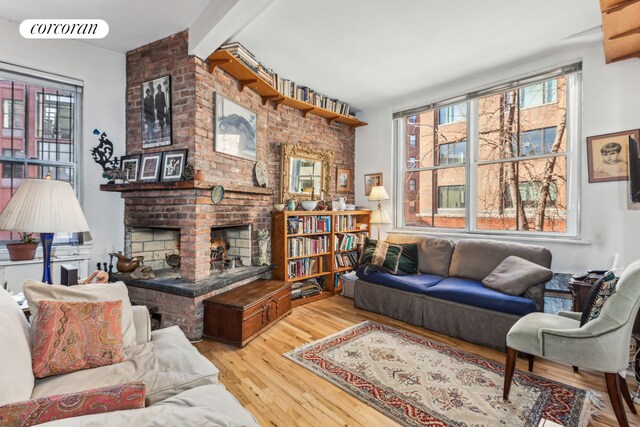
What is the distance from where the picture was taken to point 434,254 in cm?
376

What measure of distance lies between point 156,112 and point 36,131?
1.18m

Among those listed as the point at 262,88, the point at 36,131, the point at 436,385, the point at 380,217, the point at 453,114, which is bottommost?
the point at 436,385

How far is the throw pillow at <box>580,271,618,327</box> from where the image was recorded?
69.9 inches

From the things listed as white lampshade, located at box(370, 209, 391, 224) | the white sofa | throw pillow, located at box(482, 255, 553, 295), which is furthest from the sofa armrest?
white lampshade, located at box(370, 209, 391, 224)

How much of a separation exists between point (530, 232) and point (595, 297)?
194 cm

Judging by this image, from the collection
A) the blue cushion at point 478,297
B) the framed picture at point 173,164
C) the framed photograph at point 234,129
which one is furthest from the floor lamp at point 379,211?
the framed picture at point 173,164

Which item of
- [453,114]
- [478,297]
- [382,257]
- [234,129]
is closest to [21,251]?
[234,129]

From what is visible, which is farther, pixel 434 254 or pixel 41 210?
pixel 434 254

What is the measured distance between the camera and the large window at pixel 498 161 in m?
3.36

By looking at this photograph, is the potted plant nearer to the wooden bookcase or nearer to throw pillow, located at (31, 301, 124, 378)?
throw pillow, located at (31, 301, 124, 378)

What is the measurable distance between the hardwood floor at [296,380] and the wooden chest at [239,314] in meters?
0.09

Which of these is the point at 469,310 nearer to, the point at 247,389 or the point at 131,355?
the point at 247,389

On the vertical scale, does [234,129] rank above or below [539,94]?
below

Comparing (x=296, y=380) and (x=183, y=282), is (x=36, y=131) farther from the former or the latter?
(x=296, y=380)
